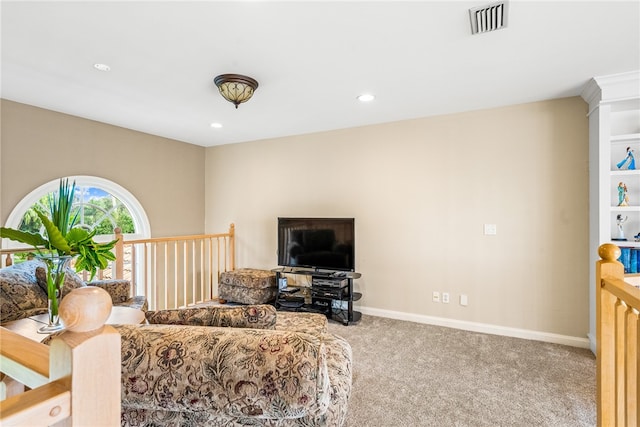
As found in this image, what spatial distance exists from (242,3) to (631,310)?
2.38 metres

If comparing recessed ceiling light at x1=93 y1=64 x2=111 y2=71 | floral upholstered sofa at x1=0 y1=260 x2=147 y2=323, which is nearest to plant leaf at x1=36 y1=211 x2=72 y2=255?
floral upholstered sofa at x1=0 y1=260 x2=147 y2=323

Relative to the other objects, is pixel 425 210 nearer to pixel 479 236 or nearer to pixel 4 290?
pixel 479 236

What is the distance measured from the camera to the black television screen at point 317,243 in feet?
12.8

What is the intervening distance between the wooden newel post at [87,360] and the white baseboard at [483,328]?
369cm

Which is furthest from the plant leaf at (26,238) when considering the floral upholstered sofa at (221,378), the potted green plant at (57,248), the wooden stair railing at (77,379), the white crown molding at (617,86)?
the white crown molding at (617,86)

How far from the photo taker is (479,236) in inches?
138

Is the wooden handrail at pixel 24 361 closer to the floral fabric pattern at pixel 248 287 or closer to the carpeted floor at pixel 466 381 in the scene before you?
the carpeted floor at pixel 466 381

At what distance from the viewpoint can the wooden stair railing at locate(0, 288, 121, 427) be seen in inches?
18.5

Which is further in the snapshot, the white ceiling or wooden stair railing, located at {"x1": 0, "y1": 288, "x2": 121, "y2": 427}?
the white ceiling

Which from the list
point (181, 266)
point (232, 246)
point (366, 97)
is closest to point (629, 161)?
point (366, 97)

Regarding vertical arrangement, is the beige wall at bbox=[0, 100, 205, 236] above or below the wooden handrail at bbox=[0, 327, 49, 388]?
above

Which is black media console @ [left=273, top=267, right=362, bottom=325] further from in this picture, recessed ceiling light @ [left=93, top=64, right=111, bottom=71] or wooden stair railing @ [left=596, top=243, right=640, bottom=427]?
recessed ceiling light @ [left=93, top=64, right=111, bottom=71]

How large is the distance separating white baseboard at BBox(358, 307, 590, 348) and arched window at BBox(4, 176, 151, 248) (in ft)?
10.8

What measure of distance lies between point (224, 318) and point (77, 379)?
1.07 m
